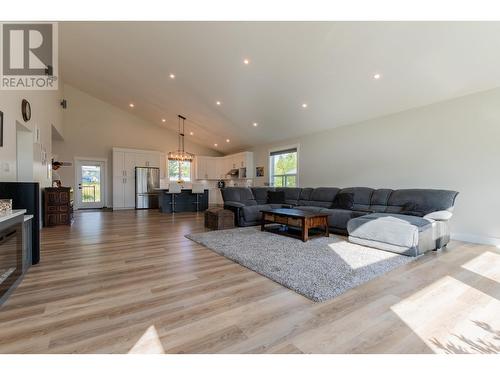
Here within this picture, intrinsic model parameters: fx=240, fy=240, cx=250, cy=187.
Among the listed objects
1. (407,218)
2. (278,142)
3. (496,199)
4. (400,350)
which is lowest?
(400,350)

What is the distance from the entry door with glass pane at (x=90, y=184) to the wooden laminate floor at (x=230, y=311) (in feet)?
22.7

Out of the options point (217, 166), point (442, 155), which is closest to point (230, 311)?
point (442, 155)

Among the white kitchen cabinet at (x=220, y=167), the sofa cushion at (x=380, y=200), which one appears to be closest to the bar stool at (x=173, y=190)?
the white kitchen cabinet at (x=220, y=167)

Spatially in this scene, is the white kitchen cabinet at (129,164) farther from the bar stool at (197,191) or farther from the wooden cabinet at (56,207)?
the wooden cabinet at (56,207)

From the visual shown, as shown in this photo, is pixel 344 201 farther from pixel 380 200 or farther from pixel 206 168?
pixel 206 168

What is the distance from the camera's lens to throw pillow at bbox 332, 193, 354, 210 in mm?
5021

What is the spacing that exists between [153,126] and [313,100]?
713cm

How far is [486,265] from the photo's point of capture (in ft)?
9.37

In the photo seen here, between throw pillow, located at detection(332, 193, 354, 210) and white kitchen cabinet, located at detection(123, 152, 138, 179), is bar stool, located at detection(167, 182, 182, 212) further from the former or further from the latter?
throw pillow, located at detection(332, 193, 354, 210)

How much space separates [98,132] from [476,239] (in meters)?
10.9
